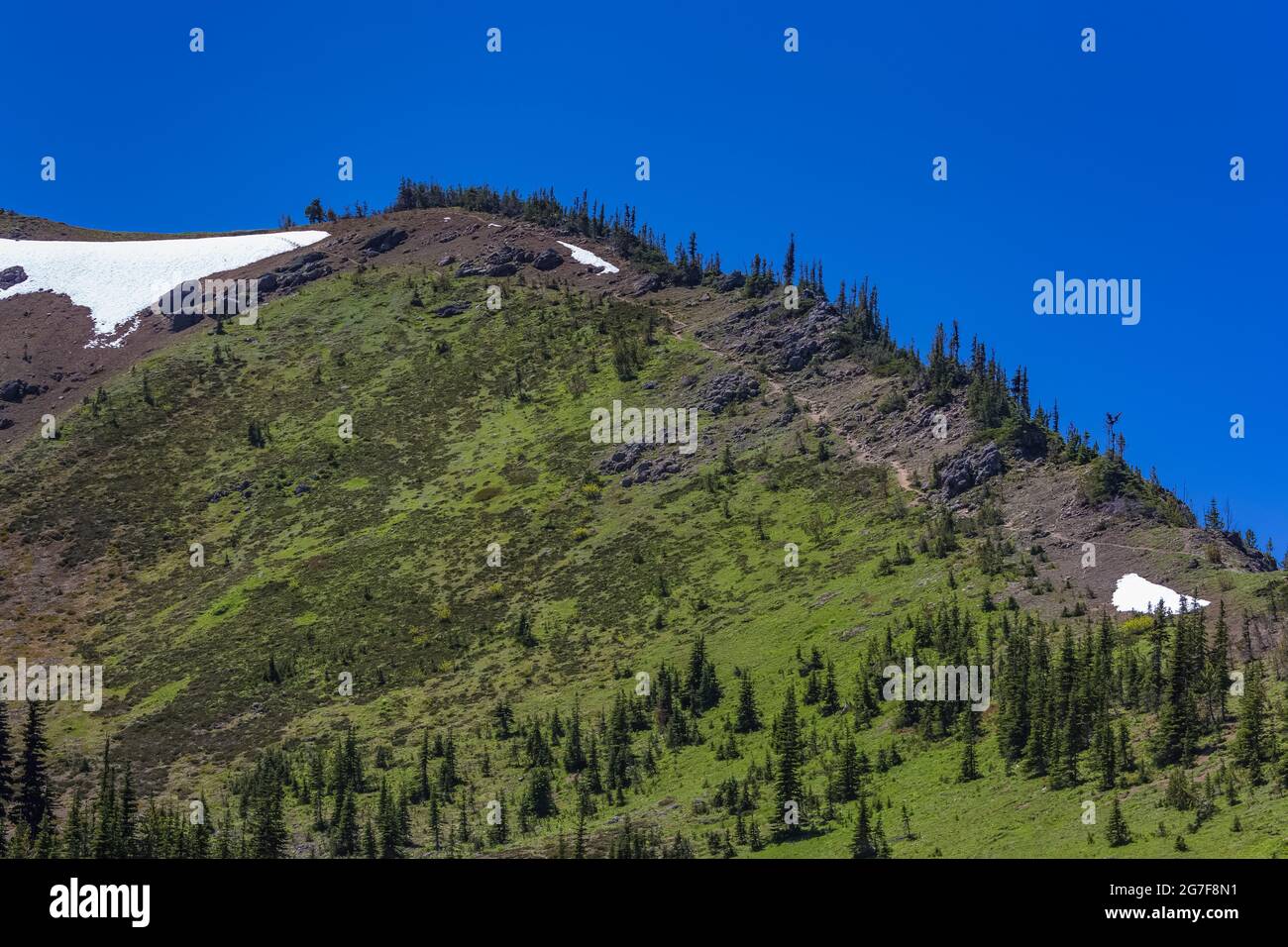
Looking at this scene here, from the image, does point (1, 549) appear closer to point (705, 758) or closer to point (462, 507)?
point (462, 507)

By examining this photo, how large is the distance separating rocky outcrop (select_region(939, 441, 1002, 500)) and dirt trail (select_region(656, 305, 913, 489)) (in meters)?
4.61

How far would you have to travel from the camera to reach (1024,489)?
120m

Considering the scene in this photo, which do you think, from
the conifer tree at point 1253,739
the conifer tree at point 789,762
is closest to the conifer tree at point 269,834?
the conifer tree at point 789,762

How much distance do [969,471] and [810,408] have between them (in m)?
31.4

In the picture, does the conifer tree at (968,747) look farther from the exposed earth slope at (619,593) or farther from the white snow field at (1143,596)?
the white snow field at (1143,596)

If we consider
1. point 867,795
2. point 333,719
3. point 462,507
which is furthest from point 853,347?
point 867,795

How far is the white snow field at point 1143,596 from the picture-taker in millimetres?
90750

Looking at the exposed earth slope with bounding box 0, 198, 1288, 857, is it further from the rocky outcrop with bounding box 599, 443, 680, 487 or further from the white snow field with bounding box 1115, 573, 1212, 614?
the white snow field with bounding box 1115, 573, 1212, 614

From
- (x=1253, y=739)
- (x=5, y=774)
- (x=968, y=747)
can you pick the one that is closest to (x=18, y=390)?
(x=5, y=774)

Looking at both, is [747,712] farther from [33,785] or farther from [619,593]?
[33,785]

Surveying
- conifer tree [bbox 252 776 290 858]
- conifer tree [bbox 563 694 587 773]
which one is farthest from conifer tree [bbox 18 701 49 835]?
conifer tree [bbox 563 694 587 773]

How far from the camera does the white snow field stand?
90750 millimetres

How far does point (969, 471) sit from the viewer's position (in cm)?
12619

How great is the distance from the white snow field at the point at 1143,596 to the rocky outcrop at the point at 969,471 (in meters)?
27.2
